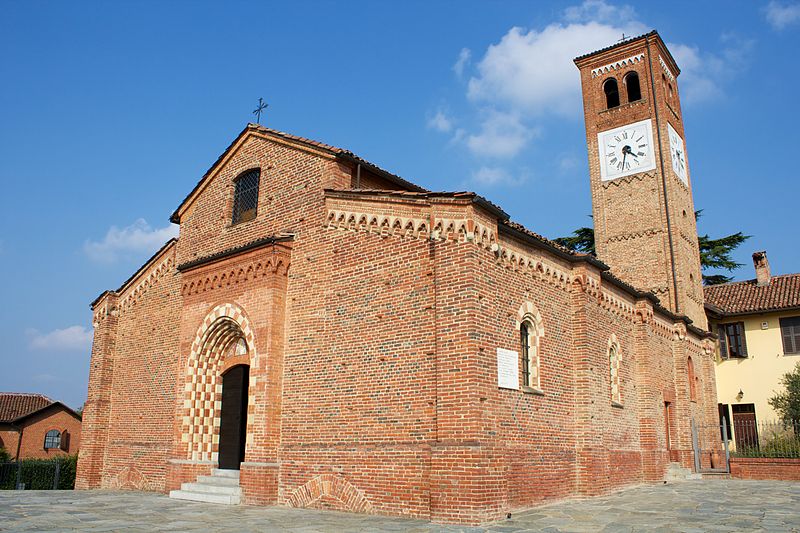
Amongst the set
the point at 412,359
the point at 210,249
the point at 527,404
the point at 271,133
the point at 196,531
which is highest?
the point at 271,133

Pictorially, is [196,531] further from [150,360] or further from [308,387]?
[150,360]

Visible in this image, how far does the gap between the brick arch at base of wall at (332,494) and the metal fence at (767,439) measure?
15.1 meters

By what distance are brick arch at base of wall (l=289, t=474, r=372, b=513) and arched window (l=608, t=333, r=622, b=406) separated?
25.5ft

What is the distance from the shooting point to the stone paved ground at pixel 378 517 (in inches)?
368

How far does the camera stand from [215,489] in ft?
43.2

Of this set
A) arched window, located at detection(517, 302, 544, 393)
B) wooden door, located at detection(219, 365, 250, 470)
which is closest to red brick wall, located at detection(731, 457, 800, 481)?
arched window, located at detection(517, 302, 544, 393)

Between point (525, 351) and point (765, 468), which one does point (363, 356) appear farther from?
point (765, 468)

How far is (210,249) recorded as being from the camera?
15633 millimetres

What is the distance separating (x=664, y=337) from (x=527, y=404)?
35.2 feet

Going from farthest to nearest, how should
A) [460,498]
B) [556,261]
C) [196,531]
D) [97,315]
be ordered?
[97,315], [556,261], [460,498], [196,531]

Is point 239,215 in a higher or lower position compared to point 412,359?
higher

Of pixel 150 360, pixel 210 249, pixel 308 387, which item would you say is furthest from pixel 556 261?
pixel 150 360

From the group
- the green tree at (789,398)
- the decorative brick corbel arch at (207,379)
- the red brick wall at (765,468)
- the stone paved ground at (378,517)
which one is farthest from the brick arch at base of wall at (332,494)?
the green tree at (789,398)

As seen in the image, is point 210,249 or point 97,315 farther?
point 97,315
